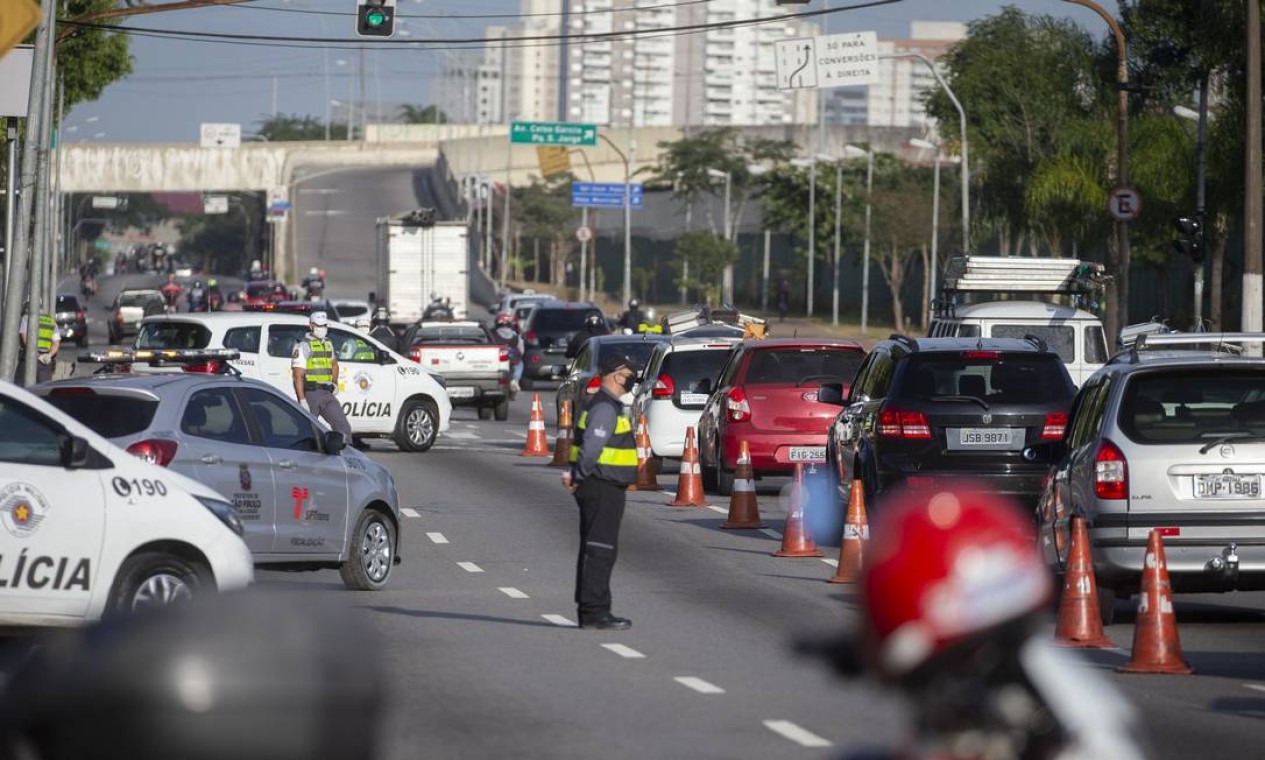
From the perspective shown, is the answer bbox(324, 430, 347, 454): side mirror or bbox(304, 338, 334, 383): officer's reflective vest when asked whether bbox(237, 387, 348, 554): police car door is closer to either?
bbox(324, 430, 347, 454): side mirror

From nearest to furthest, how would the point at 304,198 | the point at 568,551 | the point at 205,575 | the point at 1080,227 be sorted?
the point at 205,575 < the point at 568,551 < the point at 1080,227 < the point at 304,198

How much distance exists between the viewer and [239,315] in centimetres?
2912

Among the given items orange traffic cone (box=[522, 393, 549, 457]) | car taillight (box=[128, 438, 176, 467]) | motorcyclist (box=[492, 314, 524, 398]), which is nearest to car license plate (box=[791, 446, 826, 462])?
orange traffic cone (box=[522, 393, 549, 457])

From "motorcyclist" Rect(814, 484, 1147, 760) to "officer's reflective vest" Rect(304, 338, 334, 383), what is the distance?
21185mm

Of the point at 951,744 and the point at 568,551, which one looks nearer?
the point at 951,744

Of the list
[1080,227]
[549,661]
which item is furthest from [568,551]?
[1080,227]

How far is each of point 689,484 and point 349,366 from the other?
8090 millimetres

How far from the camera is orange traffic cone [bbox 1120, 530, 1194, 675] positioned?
37.6 ft

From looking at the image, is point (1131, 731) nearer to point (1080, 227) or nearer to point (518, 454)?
point (518, 454)

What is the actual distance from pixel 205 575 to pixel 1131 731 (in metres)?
8.19

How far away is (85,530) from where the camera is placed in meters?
11.0

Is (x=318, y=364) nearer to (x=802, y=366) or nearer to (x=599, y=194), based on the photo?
(x=802, y=366)

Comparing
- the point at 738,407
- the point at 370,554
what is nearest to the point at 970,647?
the point at 370,554

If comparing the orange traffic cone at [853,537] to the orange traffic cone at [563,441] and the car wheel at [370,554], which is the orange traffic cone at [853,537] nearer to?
the car wheel at [370,554]
